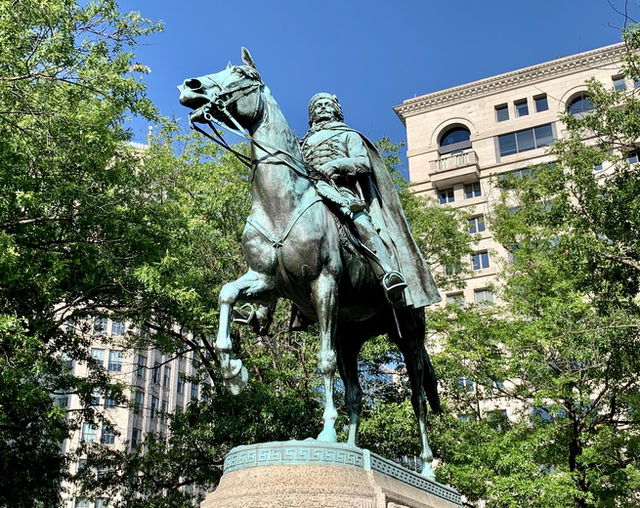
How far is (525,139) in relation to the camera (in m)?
55.3

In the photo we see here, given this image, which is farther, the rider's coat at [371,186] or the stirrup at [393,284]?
the rider's coat at [371,186]

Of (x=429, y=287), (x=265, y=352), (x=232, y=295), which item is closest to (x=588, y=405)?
(x=265, y=352)

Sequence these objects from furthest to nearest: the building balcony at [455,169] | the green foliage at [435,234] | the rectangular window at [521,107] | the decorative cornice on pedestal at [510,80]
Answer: the rectangular window at [521,107], the building balcony at [455,169], the decorative cornice on pedestal at [510,80], the green foliage at [435,234]

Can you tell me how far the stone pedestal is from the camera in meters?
5.97

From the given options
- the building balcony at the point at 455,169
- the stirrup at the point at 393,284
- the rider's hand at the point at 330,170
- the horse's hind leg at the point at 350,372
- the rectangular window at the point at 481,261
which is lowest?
the horse's hind leg at the point at 350,372

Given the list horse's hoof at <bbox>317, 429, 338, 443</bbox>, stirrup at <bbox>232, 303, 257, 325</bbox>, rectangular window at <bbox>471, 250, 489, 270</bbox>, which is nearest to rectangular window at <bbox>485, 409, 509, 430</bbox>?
stirrup at <bbox>232, 303, 257, 325</bbox>

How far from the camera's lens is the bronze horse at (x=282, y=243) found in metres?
7.11

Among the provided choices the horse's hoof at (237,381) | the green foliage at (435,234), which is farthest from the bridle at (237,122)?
the green foliage at (435,234)

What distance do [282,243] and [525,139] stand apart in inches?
2036

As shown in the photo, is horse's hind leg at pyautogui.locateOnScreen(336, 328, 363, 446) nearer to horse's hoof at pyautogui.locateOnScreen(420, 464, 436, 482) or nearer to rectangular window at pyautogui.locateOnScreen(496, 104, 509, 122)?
horse's hoof at pyautogui.locateOnScreen(420, 464, 436, 482)

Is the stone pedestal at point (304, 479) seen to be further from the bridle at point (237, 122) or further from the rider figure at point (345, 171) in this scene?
the bridle at point (237, 122)

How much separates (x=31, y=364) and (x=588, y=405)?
15.6 m

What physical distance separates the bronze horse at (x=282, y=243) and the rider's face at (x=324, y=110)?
85 centimetres

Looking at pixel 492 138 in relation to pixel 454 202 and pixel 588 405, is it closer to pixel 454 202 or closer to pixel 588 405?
pixel 454 202
